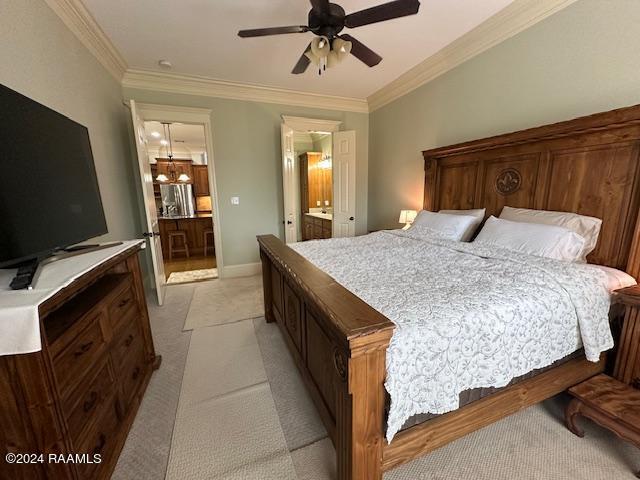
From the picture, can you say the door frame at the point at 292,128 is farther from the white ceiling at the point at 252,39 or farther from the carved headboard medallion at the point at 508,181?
the carved headboard medallion at the point at 508,181

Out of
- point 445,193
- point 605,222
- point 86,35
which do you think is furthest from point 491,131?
point 86,35

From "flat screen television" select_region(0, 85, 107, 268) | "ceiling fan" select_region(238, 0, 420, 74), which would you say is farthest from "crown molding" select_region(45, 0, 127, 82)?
"ceiling fan" select_region(238, 0, 420, 74)

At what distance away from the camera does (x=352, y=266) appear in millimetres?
1767

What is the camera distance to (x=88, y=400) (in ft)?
3.67

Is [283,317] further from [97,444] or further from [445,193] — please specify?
[445,193]

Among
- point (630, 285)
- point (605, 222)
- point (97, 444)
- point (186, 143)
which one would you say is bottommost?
point (97, 444)

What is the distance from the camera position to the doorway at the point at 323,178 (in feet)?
13.0

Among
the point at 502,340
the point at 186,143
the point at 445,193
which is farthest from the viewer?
the point at 186,143

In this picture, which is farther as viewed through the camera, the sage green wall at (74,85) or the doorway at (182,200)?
the doorway at (182,200)

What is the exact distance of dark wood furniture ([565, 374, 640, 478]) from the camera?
120 centimetres

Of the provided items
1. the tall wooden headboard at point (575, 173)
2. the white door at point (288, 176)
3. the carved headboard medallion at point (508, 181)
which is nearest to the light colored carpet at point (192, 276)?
the white door at point (288, 176)

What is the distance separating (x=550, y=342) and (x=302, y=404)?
1.41m

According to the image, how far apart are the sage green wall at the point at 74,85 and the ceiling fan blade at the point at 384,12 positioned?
199 cm

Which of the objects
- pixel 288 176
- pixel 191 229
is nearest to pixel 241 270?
pixel 288 176
